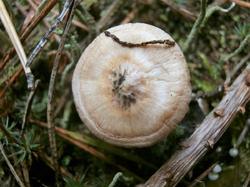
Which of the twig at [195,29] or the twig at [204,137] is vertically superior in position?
the twig at [195,29]

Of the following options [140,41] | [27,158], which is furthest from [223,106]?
[27,158]

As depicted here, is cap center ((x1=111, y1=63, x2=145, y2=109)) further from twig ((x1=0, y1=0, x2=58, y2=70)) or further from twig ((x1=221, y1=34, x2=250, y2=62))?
twig ((x1=221, y1=34, x2=250, y2=62))

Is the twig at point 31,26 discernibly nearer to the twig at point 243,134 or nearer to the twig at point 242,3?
the twig at point 242,3

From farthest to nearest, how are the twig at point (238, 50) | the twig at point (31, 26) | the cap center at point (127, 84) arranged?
1. the twig at point (238, 50)
2. the twig at point (31, 26)
3. the cap center at point (127, 84)

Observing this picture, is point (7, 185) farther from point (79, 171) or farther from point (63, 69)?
point (63, 69)

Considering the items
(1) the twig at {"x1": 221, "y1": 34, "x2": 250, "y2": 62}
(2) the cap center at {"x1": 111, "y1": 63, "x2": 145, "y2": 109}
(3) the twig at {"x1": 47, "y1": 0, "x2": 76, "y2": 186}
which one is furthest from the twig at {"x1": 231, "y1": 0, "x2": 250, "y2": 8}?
(3) the twig at {"x1": 47, "y1": 0, "x2": 76, "y2": 186}

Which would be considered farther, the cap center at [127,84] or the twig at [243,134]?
the twig at [243,134]

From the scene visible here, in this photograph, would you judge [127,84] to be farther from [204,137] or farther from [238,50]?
[238,50]

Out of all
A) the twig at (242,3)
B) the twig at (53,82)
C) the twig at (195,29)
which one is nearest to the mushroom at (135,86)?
the twig at (53,82)
